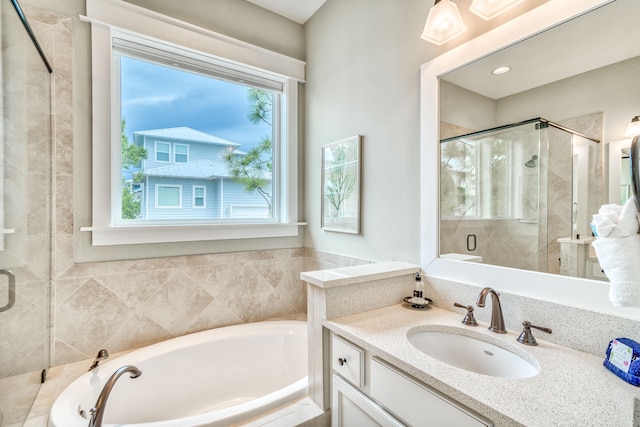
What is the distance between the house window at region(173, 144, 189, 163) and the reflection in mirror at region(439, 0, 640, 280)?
5.67ft

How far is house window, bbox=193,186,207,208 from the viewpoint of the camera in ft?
6.97

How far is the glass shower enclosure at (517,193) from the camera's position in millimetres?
994

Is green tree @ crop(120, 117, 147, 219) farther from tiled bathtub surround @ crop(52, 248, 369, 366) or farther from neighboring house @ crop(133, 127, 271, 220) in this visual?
tiled bathtub surround @ crop(52, 248, 369, 366)

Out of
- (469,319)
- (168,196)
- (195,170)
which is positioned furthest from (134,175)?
(469,319)

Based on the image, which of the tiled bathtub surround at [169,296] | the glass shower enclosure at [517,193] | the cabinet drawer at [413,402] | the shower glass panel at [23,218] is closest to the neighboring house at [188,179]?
the tiled bathtub surround at [169,296]

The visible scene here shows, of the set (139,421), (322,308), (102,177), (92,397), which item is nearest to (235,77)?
(102,177)

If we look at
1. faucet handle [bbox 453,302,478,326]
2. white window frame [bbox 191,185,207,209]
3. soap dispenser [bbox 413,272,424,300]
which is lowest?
faucet handle [bbox 453,302,478,326]

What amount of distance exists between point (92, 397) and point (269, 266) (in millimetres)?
1256

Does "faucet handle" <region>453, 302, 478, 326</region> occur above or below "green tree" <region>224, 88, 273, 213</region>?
below

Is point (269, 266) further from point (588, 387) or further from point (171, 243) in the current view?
point (588, 387)

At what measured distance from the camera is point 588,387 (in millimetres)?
753

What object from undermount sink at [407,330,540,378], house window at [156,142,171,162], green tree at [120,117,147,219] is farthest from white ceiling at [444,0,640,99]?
green tree at [120,117,147,219]

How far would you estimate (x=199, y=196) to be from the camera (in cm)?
214

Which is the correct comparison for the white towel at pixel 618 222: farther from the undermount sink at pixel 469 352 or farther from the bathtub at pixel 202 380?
the bathtub at pixel 202 380
